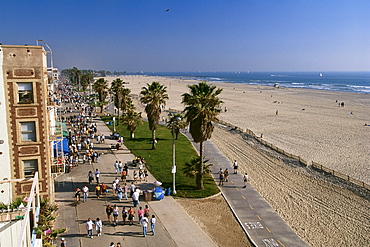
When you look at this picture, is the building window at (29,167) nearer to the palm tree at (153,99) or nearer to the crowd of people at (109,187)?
the crowd of people at (109,187)

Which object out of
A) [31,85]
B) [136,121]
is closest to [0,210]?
[31,85]

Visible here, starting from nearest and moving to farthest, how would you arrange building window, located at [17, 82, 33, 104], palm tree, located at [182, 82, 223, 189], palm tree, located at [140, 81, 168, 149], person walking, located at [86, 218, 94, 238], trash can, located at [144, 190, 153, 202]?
person walking, located at [86, 218, 94, 238] → building window, located at [17, 82, 33, 104] → trash can, located at [144, 190, 153, 202] → palm tree, located at [182, 82, 223, 189] → palm tree, located at [140, 81, 168, 149]

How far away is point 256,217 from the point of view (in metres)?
20.0

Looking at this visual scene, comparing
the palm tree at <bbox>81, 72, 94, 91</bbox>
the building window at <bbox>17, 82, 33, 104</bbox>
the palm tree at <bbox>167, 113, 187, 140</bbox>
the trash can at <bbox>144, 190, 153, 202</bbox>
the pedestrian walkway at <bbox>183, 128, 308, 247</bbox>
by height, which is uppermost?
the palm tree at <bbox>81, 72, 94, 91</bbox>

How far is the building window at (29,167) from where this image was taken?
18.5 metres

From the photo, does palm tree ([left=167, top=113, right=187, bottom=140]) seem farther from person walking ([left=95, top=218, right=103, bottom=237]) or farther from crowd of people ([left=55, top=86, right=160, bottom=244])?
person walking ([left=95, top=218, right=103, bottom=237])

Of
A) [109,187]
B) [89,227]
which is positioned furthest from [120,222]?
[109,187]

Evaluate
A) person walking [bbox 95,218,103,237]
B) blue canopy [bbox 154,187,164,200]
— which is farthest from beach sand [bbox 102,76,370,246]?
person walking [bbox 95,218,103,237]

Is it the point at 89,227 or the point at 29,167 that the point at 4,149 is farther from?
the point at 89,227

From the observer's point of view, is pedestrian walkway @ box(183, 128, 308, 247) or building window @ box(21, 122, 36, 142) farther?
building window @ box(21, 122, 36, 142)

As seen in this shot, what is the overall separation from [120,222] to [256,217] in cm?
847

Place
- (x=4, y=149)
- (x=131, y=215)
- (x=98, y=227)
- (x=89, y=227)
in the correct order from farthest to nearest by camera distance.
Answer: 1. (x=131, y=215)
2. (x=4, y=149)
3. (x=98, y=227)
4. (x=89, y=227)

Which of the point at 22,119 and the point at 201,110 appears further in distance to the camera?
the point at 201,110

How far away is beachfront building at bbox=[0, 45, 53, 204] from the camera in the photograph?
17312 millimetres
